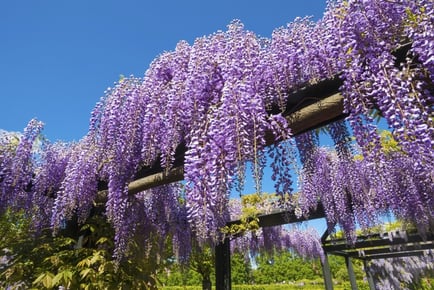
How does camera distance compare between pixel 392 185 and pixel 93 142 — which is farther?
pixel 392 185

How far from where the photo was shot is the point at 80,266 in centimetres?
359

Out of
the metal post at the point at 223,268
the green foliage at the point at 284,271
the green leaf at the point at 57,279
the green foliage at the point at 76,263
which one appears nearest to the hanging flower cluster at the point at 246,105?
the green foliage at the point at 76,263

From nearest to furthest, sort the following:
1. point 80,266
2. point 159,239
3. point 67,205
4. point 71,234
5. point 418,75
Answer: point 418,75 < point 80,266 < point 67,205 < point 71,234 < point 159,239

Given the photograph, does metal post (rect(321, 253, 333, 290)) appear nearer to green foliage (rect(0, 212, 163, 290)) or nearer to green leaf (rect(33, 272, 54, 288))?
green foliage (rect(0, 212, 163, 290))

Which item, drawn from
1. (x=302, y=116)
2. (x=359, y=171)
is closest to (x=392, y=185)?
(x=359, y=171)

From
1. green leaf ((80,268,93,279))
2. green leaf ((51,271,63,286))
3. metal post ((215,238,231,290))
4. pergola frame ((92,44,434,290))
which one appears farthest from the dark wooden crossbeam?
green leaf ((51,271,63,286))

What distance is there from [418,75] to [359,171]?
3516 mm

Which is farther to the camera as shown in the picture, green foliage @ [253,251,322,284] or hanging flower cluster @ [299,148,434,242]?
green foliage @ [253,251,322,284]

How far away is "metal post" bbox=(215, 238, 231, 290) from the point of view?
657 cm

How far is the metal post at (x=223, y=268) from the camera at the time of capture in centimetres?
657

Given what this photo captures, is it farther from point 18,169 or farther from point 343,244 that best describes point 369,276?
point 18,169

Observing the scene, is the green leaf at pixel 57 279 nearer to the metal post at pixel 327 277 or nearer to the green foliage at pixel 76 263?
the green foliage at pixel 76 263

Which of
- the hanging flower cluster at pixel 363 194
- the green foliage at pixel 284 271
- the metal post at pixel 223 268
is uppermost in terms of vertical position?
the hanging flower cluster at pixel 363 194

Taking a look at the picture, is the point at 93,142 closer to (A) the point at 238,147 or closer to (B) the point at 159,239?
(B) the point at 159,239
